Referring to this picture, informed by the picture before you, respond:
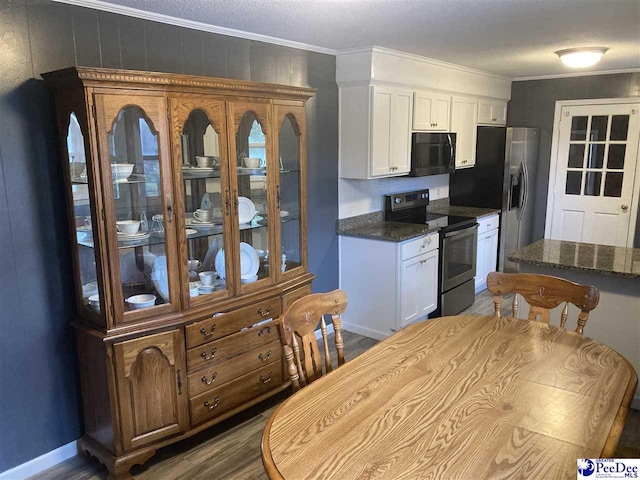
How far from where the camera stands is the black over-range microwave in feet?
14.4

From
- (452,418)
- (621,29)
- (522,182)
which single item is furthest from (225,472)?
(522,182)

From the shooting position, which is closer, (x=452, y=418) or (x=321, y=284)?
(x=452, y=418)

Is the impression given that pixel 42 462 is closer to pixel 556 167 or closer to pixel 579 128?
pixel 556 167

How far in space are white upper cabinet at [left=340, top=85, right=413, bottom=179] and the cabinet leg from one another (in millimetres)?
2519

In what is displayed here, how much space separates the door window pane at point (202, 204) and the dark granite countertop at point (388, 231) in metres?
1.59

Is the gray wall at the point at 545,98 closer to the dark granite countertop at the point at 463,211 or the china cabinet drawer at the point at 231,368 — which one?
the dark granite countertop at the point at 463,211

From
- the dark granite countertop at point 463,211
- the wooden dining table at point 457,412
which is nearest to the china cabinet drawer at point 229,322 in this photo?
the wooden dining table at point 457,412

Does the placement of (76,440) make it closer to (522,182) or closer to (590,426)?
(590,426)

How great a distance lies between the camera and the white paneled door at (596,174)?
5273mm

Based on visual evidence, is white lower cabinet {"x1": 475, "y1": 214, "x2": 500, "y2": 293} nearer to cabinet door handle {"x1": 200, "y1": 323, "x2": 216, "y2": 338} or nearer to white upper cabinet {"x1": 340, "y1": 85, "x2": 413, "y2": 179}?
white upper cabinet {"x1": 340, "y1": 85, "x2": 413, "y2": 179}

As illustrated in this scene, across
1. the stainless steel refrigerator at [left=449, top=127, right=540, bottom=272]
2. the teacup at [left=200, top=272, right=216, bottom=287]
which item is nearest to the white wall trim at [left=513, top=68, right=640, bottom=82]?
the stainless steel refrigerator at [left=449, top=127, right=540, bottom=272]

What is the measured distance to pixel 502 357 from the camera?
192 centimetres

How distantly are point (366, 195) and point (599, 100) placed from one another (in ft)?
9.51

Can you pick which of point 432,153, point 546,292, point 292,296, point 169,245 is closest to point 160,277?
point 169,245
